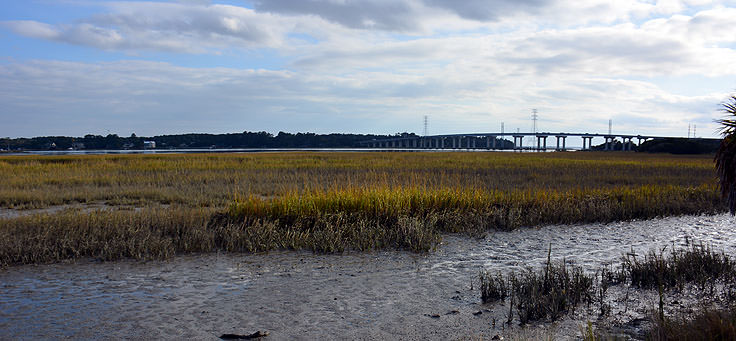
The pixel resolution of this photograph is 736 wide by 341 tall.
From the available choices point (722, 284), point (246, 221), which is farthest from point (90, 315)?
point (722, 284)

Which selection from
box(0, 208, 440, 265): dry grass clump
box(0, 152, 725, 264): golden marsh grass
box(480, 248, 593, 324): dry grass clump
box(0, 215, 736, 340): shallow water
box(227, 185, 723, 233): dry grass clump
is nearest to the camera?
box(0, 215, 736, 340): shallow water

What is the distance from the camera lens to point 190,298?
7.05 meters

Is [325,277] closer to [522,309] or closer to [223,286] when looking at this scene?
[223,286]

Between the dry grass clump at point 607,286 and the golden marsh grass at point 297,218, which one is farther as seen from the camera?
the golden marsh grass at point 297,218

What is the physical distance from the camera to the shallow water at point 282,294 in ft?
19.3

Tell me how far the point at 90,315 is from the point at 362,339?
3.57m

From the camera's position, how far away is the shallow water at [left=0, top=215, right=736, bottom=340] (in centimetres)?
588

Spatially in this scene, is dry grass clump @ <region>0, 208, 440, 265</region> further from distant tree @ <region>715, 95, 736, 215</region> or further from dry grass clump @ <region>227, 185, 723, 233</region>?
distant tree @ <region>715, 95, 736, 215</region>

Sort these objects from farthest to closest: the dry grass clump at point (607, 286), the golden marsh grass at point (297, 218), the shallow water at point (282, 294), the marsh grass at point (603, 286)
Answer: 1. the golden marsh grass at point (297, 218)
2. the shallow water at point (282, 294)
3. the marsh grass at point (603, 286)
4. the dry grass clump at point (607, 286)

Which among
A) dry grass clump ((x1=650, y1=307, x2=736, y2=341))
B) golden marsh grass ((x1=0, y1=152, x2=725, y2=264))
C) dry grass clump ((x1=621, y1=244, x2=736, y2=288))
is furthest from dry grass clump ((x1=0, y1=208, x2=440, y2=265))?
dry grass clump ((x1=650, y1=307, x2=736, y2=341))

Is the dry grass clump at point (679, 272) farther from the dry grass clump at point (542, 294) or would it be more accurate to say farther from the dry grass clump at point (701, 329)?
the dry grass clump at point (701, 329)

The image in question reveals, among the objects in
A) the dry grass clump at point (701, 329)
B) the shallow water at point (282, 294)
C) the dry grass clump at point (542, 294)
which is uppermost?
the dry grass clump at point (701, 329)

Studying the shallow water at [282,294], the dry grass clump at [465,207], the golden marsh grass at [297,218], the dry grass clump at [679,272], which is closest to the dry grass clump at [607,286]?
the dry grass clump at [679,272]

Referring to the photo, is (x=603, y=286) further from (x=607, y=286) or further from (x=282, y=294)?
(x=282, y=294)
